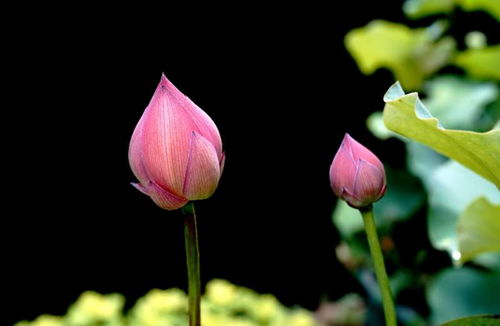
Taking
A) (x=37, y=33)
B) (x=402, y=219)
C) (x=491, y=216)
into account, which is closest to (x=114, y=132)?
(x=37, y=33)

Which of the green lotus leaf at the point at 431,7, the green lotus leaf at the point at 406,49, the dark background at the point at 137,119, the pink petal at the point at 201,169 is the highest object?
the dark background at the point at 137,119

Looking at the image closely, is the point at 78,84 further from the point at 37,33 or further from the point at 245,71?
the point at 245,71

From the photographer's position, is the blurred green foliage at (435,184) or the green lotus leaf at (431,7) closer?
the blurred green foliage at (435,184)

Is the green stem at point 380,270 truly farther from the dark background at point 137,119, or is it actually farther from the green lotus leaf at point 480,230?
the dark background at point 137,119

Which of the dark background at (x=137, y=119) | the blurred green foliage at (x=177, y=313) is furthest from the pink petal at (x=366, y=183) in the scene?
the dark background at (x=137, y=119)

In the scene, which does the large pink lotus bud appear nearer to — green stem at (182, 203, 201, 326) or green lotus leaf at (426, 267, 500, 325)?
green stem at (182, 203, 201, 326)

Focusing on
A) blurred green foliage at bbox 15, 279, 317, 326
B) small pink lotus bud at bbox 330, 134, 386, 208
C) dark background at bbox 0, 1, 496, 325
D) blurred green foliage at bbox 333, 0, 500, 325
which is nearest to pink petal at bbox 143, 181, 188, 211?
small pink lotus bud at bbox 330, 134, 386, 208
